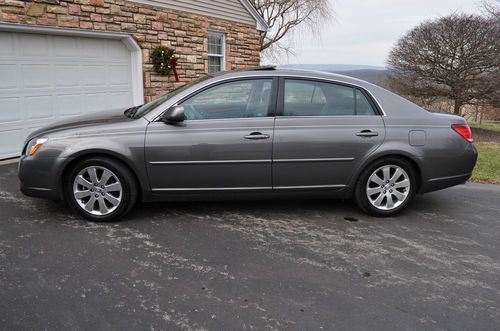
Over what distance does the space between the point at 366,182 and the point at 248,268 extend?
1826 millimetres

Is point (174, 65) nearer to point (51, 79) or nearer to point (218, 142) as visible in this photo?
point (51, 79)

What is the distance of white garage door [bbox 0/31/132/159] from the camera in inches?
285

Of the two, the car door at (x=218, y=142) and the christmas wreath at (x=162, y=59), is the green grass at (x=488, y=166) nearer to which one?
the car door at (x=218, y=142)

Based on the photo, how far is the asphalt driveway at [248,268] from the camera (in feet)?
8.83

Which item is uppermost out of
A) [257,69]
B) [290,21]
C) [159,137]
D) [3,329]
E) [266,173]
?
[290,21]

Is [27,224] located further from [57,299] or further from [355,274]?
[355,274]

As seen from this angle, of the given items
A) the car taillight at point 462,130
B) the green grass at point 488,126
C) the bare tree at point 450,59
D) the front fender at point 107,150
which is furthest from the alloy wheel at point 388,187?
the green grass at point 488,126

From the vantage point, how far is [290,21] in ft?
77.8

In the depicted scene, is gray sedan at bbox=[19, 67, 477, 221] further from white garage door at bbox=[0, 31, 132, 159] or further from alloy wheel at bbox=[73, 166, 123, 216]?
white garage door at bbox=[0, 31, 132, 159]

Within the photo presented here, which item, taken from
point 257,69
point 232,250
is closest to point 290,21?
point 257,69

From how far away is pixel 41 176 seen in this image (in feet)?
13.4

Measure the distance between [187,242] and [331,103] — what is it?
210 cm

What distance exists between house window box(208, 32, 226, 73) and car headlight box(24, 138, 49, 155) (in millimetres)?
8123

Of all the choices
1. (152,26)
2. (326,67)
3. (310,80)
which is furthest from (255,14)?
(310,80)
